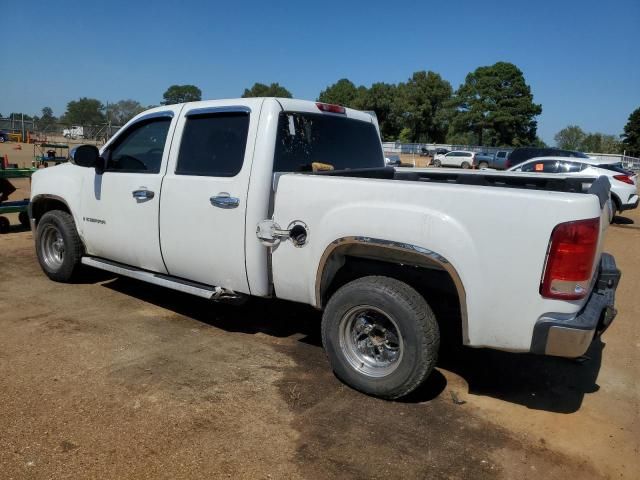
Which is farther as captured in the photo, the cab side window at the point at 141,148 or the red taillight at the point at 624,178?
the red taillight at the point at 624,178

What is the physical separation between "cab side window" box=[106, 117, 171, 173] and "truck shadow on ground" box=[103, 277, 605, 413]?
143 centimetres

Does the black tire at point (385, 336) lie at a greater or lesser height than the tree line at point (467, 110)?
lesser

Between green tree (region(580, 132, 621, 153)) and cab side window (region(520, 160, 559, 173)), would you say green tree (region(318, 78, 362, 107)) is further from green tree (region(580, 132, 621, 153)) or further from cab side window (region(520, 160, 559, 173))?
cab side window (region(520, 160, 559, 173))

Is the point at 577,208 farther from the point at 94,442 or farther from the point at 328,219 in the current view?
the point at 94,442

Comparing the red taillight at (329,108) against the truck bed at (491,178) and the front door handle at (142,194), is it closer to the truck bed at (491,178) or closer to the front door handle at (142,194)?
the truck bed at (491,178)

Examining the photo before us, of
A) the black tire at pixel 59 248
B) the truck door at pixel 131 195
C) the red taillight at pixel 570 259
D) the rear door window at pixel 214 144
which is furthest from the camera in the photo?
the black tire at pixel 59 248

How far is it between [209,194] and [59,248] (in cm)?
268

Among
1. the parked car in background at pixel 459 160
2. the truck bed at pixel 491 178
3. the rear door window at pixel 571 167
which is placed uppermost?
the parked car in background at pixel 459 160

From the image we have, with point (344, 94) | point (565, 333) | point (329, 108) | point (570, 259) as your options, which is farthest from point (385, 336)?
point (344, 94)

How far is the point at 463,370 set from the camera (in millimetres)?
4039

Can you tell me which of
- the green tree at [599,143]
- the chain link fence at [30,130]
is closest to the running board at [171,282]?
the chain link fence at [30,130]

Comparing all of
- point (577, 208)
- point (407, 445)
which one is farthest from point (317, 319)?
point (577, 208)

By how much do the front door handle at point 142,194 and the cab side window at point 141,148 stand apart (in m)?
0.19

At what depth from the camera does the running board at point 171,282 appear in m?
4.06
